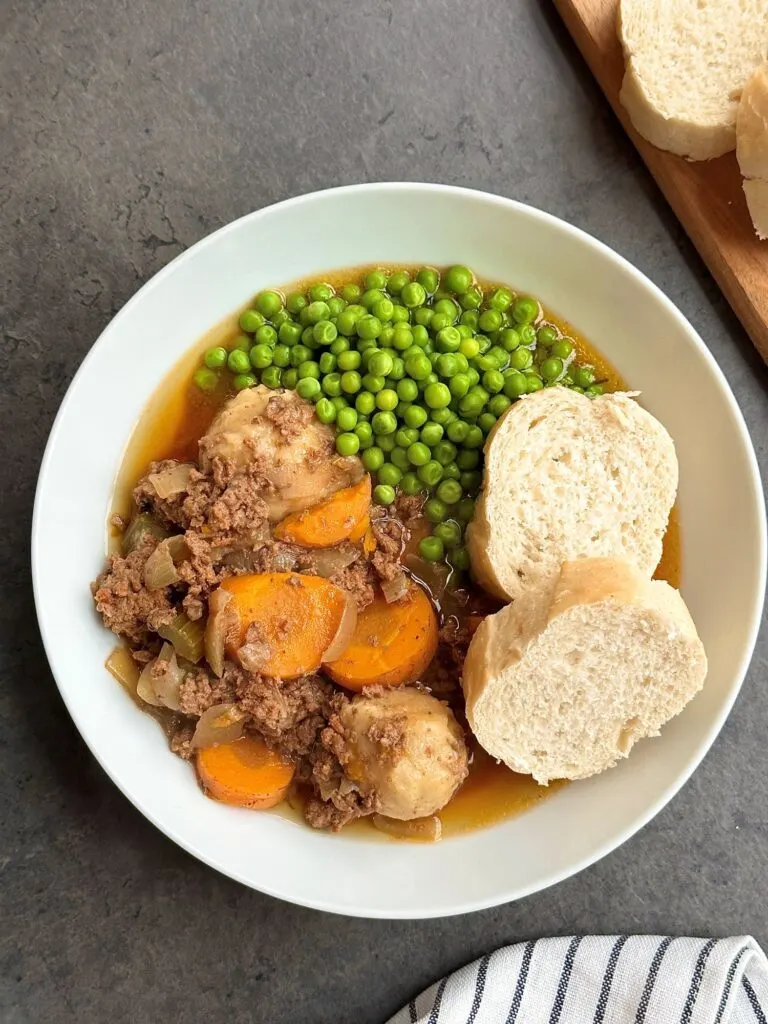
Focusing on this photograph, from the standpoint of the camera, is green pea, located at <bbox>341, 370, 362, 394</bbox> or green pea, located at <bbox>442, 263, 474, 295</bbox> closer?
green pea, located at <bbox>341, 370, 362, 394</bbox>

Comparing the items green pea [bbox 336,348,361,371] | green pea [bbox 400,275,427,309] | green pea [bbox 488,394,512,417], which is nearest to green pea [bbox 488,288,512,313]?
green pea [bbox 400,275,427,309]

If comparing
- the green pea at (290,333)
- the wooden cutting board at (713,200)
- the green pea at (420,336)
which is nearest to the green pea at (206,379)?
the green pea at (290,333)

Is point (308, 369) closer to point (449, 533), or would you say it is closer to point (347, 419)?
point (347, 419)

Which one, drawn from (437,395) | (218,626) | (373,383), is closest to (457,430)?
(437,395)

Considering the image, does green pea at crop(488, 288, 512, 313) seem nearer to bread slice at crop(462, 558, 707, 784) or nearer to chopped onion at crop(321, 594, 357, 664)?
bread slice at crop(462, 558, 707, 784)

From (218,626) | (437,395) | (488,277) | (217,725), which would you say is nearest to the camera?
(218,626)

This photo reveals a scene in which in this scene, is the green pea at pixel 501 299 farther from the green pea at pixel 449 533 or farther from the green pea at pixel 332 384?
the green pea at pixel 449 533

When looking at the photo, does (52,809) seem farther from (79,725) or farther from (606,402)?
(606,402)

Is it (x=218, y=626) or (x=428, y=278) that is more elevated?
(x=428, y=278)
